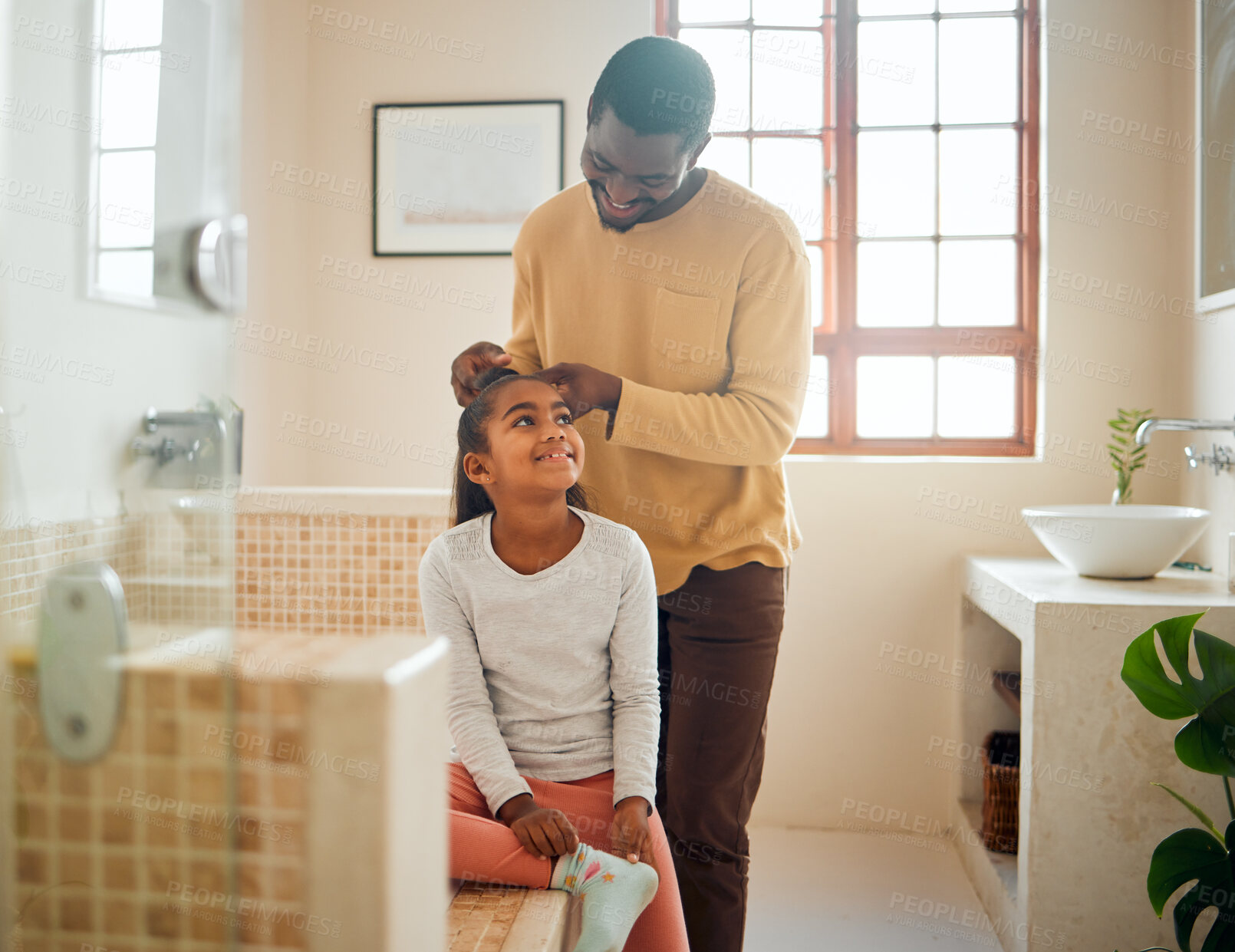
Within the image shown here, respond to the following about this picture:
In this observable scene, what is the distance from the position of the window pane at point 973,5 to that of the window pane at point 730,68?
1.81 feet

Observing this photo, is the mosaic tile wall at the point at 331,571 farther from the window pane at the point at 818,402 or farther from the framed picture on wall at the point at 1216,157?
the framed picture on wall at the point at 1216,157

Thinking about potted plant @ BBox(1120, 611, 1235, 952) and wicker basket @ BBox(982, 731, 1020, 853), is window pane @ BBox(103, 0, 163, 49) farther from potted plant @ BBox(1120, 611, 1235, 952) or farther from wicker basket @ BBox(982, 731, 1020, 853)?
wicker basket @ BBox(982, 731, 1020, 853)

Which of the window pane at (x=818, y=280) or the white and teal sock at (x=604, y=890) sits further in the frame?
the window pane at (x=818, y=280)

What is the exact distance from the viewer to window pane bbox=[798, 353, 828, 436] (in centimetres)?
280

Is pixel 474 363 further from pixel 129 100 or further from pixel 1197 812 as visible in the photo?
pixel 1197 812

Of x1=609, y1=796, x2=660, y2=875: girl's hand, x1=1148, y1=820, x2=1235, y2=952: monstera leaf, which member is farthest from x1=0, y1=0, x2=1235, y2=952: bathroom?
x1=1148, y1=820, x2=1235, y2=952: monstera leaf

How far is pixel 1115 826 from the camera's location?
180cm

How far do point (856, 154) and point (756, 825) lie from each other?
1911 mm

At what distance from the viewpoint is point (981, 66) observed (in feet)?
8.90

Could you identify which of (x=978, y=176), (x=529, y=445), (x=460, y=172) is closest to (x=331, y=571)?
(x=529, y=445)

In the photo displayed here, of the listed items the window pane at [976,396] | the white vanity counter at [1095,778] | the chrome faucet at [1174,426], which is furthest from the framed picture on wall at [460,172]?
the white vanity counter at [1095,778]

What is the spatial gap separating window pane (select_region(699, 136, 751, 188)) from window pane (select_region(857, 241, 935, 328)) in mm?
395

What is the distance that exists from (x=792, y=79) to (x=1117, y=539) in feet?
5.19

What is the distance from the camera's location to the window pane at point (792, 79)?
9.07 ft
